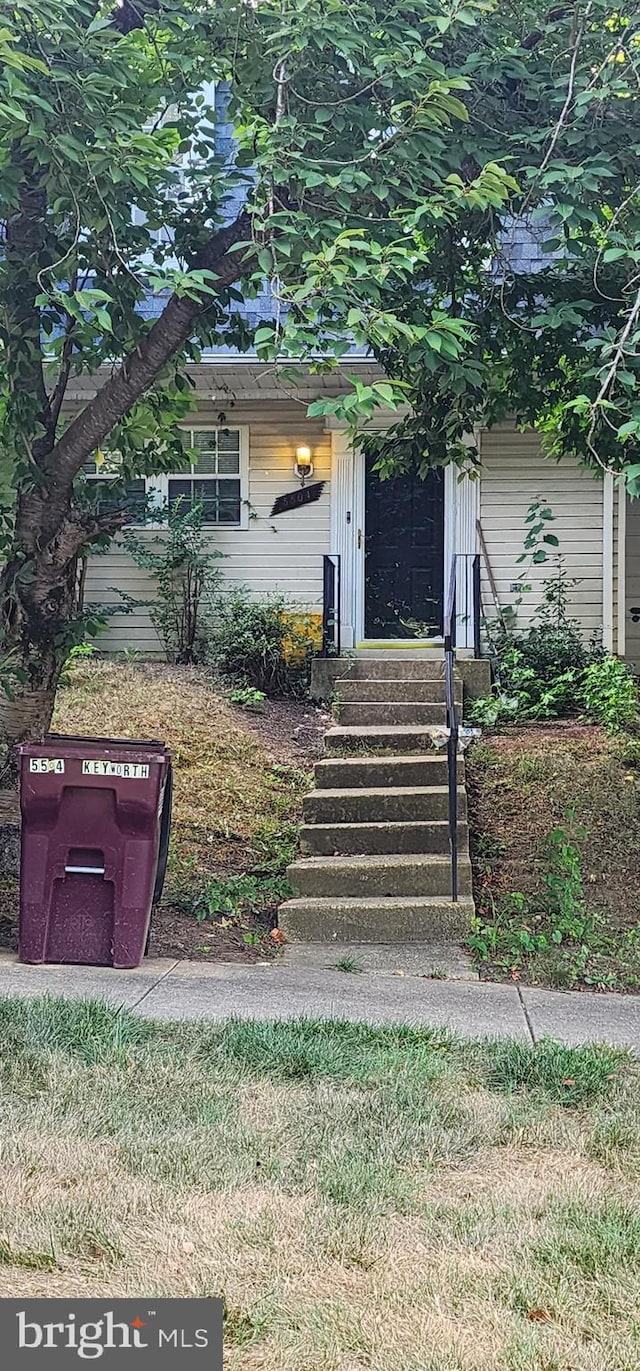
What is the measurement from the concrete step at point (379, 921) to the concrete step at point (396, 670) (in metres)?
3.44

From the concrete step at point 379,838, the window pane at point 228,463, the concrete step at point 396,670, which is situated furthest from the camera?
the window pane at point 228,463

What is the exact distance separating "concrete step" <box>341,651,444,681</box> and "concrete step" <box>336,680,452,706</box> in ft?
0.81

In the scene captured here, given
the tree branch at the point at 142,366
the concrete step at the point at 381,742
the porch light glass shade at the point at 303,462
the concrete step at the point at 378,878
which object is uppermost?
the porch light glass shade at the point at 303,462

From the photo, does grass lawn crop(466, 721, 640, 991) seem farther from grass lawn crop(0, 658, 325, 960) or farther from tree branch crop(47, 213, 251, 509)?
tree branch crop(47, 213, 251, 509)

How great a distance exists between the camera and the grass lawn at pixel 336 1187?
219 cm

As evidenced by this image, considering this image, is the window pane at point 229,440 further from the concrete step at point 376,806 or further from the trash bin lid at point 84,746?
the trash bin lid at point 84,746

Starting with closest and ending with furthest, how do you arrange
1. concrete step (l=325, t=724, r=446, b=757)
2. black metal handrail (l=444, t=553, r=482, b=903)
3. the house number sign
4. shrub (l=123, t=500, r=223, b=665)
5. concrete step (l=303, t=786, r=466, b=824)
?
black metal handrail (l=444, t=553, r=482, b=903) < concrete step (l=303, t=786, r=466, b=824) < concrete step (l=325, t=724, r=446, b=757) < shrub (l=123, t=500, r=223, b=665) < the house number sign

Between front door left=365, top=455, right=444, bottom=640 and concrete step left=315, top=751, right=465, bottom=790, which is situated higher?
front door left=365, top=455, right=444, bottom=640

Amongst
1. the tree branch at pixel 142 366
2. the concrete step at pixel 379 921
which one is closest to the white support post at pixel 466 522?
the concrete step at pixel 379 921

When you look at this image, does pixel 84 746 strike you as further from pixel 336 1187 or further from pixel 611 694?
pixel 611 694

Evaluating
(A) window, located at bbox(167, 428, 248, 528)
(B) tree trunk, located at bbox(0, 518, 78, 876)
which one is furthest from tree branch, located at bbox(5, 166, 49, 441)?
(A) window, located at bbox(167, 428, 248, 528)

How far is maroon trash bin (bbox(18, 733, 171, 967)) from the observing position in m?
4.93

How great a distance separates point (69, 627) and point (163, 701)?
376 centimetres

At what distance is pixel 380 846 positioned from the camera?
6.50 m
